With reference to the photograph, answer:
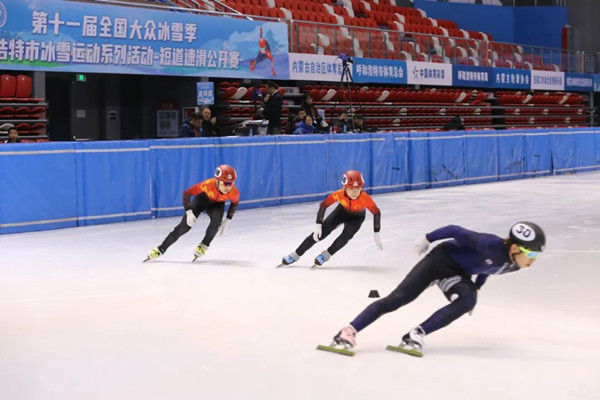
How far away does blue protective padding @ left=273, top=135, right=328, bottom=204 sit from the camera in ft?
62.7

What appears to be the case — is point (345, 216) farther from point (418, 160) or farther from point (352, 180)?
point (418, 160)

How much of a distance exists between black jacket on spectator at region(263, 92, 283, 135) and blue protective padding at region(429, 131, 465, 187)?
5066mm

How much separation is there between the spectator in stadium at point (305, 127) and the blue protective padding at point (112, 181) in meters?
4.72

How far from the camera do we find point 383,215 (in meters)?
16.6

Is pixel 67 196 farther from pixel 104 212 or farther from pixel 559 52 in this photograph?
pixel 559 52

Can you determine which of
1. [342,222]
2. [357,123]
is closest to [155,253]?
[342,222]

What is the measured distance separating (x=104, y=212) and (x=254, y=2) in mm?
12115

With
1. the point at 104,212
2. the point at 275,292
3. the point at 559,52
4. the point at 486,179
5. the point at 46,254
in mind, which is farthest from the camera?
the point at 559,52

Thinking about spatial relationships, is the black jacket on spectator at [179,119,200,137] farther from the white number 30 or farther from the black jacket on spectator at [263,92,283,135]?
the white number 30

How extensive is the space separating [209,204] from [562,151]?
19.8 m

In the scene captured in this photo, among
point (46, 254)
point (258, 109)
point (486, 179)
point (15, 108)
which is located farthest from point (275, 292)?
point (486, 179)

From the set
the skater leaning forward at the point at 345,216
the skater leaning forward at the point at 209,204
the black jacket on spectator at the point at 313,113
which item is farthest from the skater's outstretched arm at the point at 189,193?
the black jacket on spectator at the point at 313,113

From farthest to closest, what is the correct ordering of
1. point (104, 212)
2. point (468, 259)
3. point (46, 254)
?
point (104, 212), point (46, 254), point (468, 259)

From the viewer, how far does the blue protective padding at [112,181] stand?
15391mm
